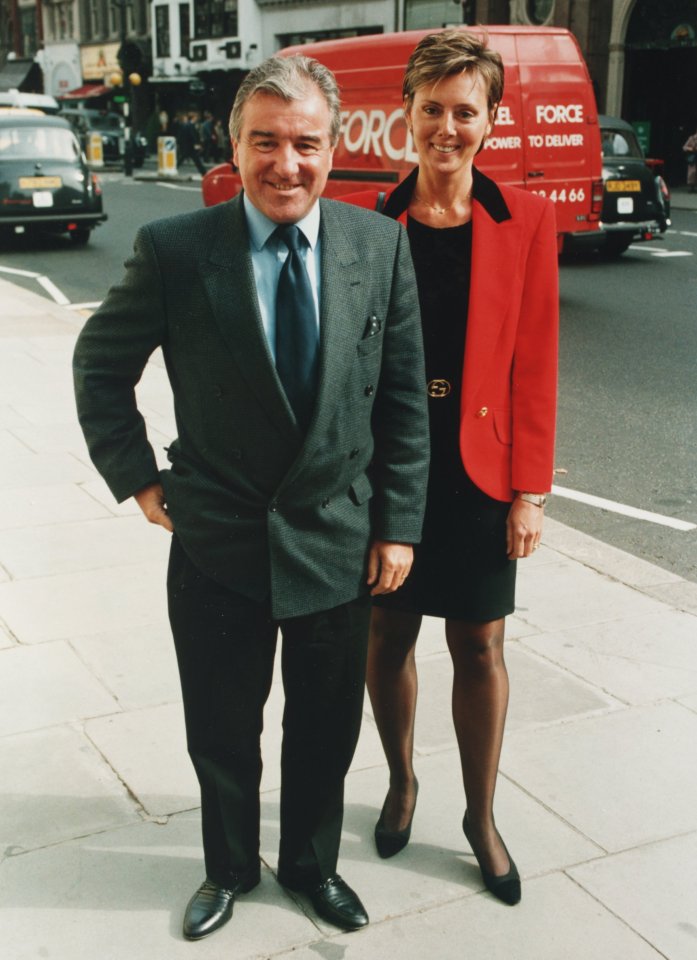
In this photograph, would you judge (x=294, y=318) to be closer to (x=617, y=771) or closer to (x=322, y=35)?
(x=617, y=771)

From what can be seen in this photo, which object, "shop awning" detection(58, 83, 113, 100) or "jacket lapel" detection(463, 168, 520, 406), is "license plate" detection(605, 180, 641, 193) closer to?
"jacket lapel" detection(463, 168, 520, 406)

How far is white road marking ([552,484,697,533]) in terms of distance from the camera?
556 cm

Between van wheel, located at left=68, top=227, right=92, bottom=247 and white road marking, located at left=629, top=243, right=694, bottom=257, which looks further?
van wheel, located at left=68, top=227, right=92, bottom=247

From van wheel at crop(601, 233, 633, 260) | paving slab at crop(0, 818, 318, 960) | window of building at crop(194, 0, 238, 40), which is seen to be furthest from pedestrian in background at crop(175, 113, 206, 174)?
paving slab at crop(0, 818, 318, 960)

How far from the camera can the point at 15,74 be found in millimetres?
62531

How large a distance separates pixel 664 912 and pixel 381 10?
4047 cm

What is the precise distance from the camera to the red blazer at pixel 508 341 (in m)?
2.55

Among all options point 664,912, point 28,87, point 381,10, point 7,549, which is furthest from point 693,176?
point 28,87

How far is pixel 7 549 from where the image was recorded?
16.2ft

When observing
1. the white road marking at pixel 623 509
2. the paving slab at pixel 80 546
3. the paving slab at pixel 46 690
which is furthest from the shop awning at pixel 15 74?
the paving slab at pixel 46 690

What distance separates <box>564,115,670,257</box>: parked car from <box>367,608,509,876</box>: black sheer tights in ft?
39.6

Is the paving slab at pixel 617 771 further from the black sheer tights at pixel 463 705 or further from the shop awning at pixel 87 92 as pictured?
the shop awning at pixel 87 92

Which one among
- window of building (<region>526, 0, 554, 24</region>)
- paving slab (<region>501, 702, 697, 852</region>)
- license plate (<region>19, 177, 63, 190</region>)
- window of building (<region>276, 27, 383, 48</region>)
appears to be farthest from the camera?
window of building (<region>276, 27, 383, 48</region>)

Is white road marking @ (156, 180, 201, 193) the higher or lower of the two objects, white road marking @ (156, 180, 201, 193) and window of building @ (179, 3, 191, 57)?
the lower
